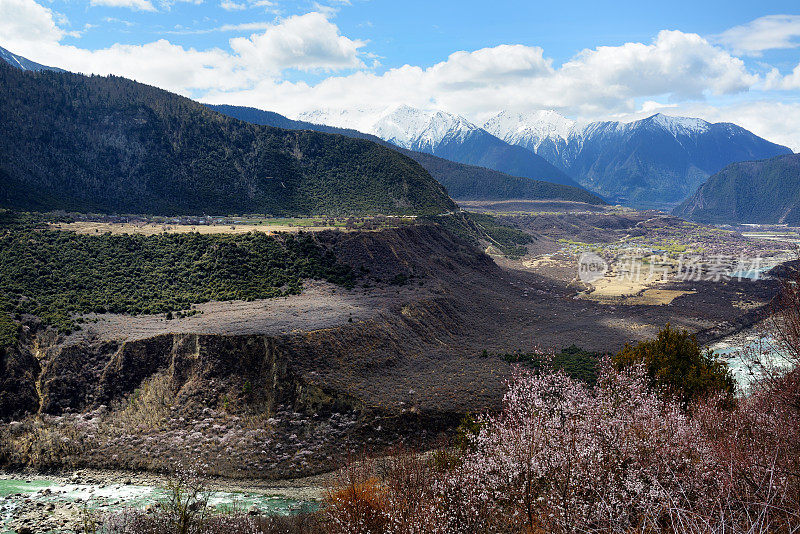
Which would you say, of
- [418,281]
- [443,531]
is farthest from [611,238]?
[443,531]

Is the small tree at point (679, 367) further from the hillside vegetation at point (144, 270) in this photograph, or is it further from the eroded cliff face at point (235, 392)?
the hillside vegetation at point (144, 270)

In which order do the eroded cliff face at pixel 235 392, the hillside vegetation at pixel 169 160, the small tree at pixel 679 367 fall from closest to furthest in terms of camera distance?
the small tree at pixel 679 367
the eroded cliff face at pixel 235 392
the hillside vegetation at pixel 169 160

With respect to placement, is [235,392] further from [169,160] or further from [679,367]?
[169,160]

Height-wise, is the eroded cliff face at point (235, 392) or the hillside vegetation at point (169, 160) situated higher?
the hillside vegetation at point (169, 160)

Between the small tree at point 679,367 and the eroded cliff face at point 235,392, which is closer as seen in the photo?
the small tree at point 679,367

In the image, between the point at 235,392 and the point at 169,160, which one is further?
the point at 169,160

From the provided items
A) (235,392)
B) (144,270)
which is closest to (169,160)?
(144,270)

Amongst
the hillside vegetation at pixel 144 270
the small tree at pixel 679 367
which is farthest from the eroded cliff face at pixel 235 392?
the small tree at pixel 679 367
